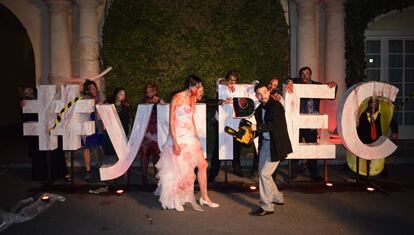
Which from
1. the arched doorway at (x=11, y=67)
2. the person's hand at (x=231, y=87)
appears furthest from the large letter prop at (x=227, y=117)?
the arched doorway at (x=11, y=67)

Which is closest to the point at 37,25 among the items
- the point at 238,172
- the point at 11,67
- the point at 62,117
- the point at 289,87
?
the point at 62,117

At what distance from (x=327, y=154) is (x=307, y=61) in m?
3.94

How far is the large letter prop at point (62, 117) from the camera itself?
24.6 ft

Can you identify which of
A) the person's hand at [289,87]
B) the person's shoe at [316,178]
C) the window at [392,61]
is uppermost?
the window at [392,61]

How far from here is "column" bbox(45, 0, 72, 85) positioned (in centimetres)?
1072

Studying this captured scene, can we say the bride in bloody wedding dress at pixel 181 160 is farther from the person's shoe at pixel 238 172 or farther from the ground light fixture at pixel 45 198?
the person's shoe at pixel 238 172

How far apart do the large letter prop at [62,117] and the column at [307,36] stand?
5.62 m

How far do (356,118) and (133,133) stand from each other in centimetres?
382

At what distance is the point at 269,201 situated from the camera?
6055 millimetres

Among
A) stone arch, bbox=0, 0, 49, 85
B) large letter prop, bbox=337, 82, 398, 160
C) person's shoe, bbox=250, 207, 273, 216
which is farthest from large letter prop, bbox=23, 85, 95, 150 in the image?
large letter prop, bbox=337, 82, 398, 160

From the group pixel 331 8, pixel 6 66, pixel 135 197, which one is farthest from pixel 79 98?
pixel 6 66

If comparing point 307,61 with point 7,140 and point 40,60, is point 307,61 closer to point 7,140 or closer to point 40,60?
point 40,60

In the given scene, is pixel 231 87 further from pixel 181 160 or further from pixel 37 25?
pixel 37 25

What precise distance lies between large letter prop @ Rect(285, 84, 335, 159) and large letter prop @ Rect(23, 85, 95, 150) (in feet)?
11.4
